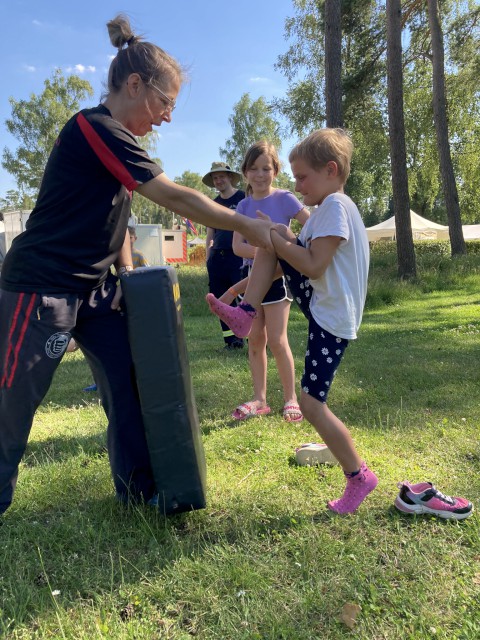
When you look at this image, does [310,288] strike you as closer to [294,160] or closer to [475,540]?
[294,160]

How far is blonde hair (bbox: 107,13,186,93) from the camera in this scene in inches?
86.2

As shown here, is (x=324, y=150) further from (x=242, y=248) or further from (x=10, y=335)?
(x=10, y=335)

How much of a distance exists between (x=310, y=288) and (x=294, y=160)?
0.63 m

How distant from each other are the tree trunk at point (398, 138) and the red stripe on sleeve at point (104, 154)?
39.6 ft

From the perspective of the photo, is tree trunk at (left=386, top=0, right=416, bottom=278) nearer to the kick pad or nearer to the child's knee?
the child's knee

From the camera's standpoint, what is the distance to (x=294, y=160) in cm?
243

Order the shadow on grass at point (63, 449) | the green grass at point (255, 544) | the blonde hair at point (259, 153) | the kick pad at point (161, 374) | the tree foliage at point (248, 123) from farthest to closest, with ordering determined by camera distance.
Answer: the tree foliage at point (248, 123)
the blonde hair at point (259, 153)
the shadow on grass at point (63, 449)
the kick pad at point (161, 374)
the green grass at point (255, 544)

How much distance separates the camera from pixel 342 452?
7.81 feet

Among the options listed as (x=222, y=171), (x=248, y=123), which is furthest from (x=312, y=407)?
(x=248, y=123)

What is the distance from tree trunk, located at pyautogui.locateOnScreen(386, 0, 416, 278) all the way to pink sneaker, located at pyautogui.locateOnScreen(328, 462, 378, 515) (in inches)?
455

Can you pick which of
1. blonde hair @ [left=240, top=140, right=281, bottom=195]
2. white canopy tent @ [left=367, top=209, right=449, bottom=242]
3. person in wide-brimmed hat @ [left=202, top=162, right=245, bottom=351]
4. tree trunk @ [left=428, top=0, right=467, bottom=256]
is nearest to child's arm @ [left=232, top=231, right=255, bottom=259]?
blonde hair @ [left=240, top=140, right=281, bottom=195]

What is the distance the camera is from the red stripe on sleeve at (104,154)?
6.87 feet

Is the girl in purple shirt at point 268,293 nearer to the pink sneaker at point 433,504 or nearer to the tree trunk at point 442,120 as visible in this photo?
the pink sneaker at point 433,504

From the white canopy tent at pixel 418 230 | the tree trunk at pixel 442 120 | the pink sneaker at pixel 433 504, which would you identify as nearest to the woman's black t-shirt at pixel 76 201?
the pink sneaker at pixel 433 504
